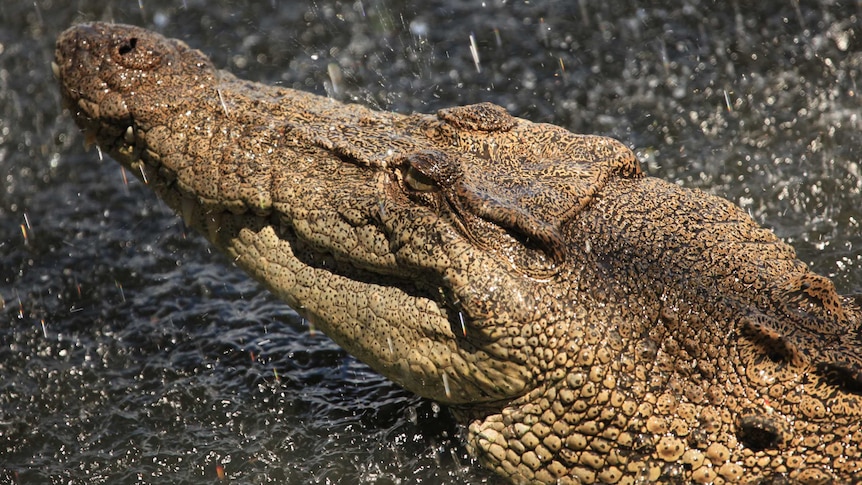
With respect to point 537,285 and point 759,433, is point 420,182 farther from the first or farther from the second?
point 759,433

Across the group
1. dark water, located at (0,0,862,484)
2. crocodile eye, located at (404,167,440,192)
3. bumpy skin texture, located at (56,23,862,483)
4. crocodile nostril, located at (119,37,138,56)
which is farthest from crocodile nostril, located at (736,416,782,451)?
crocodile nostril, located at (119,37,138,56)

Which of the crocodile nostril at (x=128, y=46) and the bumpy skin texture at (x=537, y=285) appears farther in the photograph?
the crocodile nostril at (x=128, y=46)

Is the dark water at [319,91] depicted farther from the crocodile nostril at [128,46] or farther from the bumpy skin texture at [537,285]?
the crocodile nostril at [128,46]

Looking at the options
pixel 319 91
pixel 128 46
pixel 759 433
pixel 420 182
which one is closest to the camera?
pixel 759 433

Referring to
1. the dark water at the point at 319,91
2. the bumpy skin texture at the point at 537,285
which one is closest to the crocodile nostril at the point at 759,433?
the bumpy skin texture at the point at 537,285

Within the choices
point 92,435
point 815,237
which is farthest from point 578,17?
point 92,435

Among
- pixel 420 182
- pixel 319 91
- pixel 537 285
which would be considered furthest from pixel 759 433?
pixel 319 91

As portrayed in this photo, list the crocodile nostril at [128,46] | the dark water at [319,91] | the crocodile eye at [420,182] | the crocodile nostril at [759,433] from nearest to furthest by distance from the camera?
the crocodile nostril at [759,433], the crocodile eye at [420,182], the crocodile nostril at [128,46], the dark water at [319,91]

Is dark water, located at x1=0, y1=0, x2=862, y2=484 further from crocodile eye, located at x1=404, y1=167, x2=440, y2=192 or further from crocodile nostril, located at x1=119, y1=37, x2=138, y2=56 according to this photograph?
crocodile nostril, located at x1=119, y1=37, x2=138, y2=56
